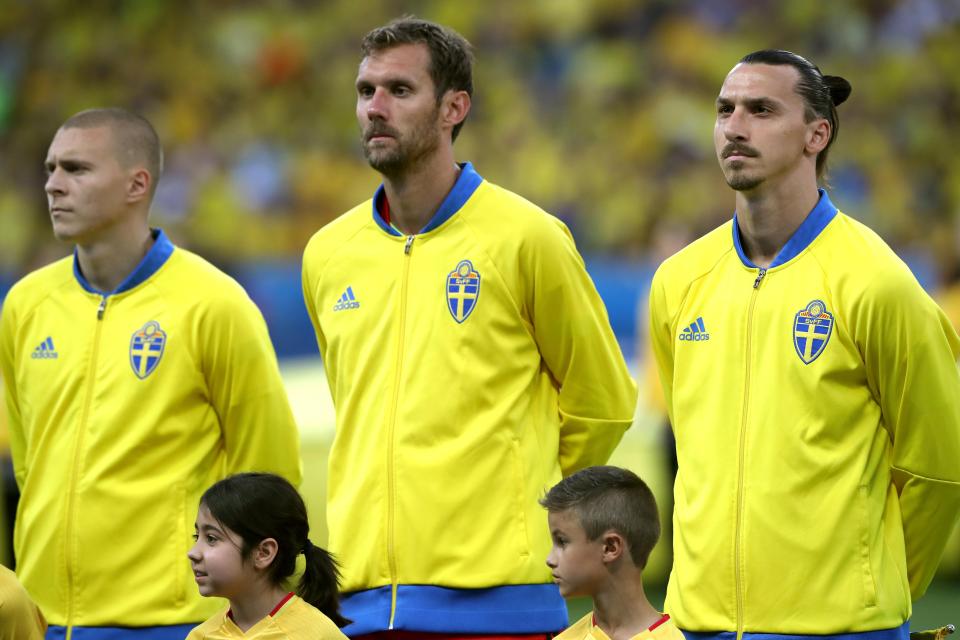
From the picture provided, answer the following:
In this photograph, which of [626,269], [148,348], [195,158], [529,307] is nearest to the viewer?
[529,307]

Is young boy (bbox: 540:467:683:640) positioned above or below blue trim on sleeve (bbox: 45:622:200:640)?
above

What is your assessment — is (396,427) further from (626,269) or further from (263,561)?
(626,269)

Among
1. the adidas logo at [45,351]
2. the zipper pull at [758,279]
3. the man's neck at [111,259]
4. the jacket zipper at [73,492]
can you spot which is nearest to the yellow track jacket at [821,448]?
the zipper pull at [758,279]

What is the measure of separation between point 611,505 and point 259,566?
0.87 meters

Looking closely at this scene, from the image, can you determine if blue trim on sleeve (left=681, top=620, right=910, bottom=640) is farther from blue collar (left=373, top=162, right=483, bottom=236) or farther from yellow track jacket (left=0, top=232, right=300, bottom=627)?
yellow track jacket (left=0, top=232, right=300, bottom=627)

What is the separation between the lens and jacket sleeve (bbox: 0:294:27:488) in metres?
4.84

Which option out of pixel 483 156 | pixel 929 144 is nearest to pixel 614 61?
pixel 483 156

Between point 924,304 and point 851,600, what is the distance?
2.23ft

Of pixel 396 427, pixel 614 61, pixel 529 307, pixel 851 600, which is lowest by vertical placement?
pixel 851 600

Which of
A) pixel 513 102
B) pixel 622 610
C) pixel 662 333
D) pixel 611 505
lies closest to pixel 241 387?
pixel 662 333

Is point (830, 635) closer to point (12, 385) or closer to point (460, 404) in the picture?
point (460, 404)

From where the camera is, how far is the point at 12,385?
4.87 m

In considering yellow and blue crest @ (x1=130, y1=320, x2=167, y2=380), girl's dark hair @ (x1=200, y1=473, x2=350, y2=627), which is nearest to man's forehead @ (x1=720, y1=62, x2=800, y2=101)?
girl's dark hair @ (x1=200, y1=473, x2=350, y2=627)

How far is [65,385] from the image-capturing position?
459cm
